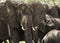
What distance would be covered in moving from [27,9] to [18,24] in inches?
27.8

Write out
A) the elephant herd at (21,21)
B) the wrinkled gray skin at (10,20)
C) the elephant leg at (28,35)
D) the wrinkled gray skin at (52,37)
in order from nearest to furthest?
the wrinkled gray skin at (52,37) < the elephant leg at (28,35) < the elephant herd at (21,21) < the wrinkled gray skin at (10,20)

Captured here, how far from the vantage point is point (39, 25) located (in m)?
15.1

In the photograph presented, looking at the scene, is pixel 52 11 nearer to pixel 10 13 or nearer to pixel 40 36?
pixel 40 36

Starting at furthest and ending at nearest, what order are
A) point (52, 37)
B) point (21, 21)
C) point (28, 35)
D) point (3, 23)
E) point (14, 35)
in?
point (3, 23), point (14, 35), point (21, 21), point (28, 35), point (52, 37)

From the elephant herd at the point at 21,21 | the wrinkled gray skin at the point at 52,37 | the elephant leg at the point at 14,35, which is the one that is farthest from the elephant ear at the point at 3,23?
the wrinkled gray skin at the point at 52,37

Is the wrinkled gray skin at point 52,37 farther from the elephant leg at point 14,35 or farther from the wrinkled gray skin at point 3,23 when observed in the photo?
the wrinkled gray skin at point 3,23

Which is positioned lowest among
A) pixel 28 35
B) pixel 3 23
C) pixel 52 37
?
pixel 52 37

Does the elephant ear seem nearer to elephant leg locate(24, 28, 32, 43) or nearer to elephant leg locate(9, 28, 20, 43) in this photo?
elephant leg locate(9, 28, 20, 43)

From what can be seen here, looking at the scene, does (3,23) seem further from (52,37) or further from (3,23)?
(52,37)

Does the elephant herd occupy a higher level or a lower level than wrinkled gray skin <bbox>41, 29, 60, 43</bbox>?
higher

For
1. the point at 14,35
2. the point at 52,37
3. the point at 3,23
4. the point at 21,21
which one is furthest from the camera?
the point at 3,23

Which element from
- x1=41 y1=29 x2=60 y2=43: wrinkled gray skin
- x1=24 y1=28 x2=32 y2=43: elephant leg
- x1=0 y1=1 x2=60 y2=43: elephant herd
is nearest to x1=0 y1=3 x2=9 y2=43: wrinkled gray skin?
x1=0 y1=1 x2=60 y2=43: elephant herd

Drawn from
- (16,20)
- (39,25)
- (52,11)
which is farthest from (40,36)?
(52,11)

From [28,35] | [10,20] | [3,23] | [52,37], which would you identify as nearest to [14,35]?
[10,20]
